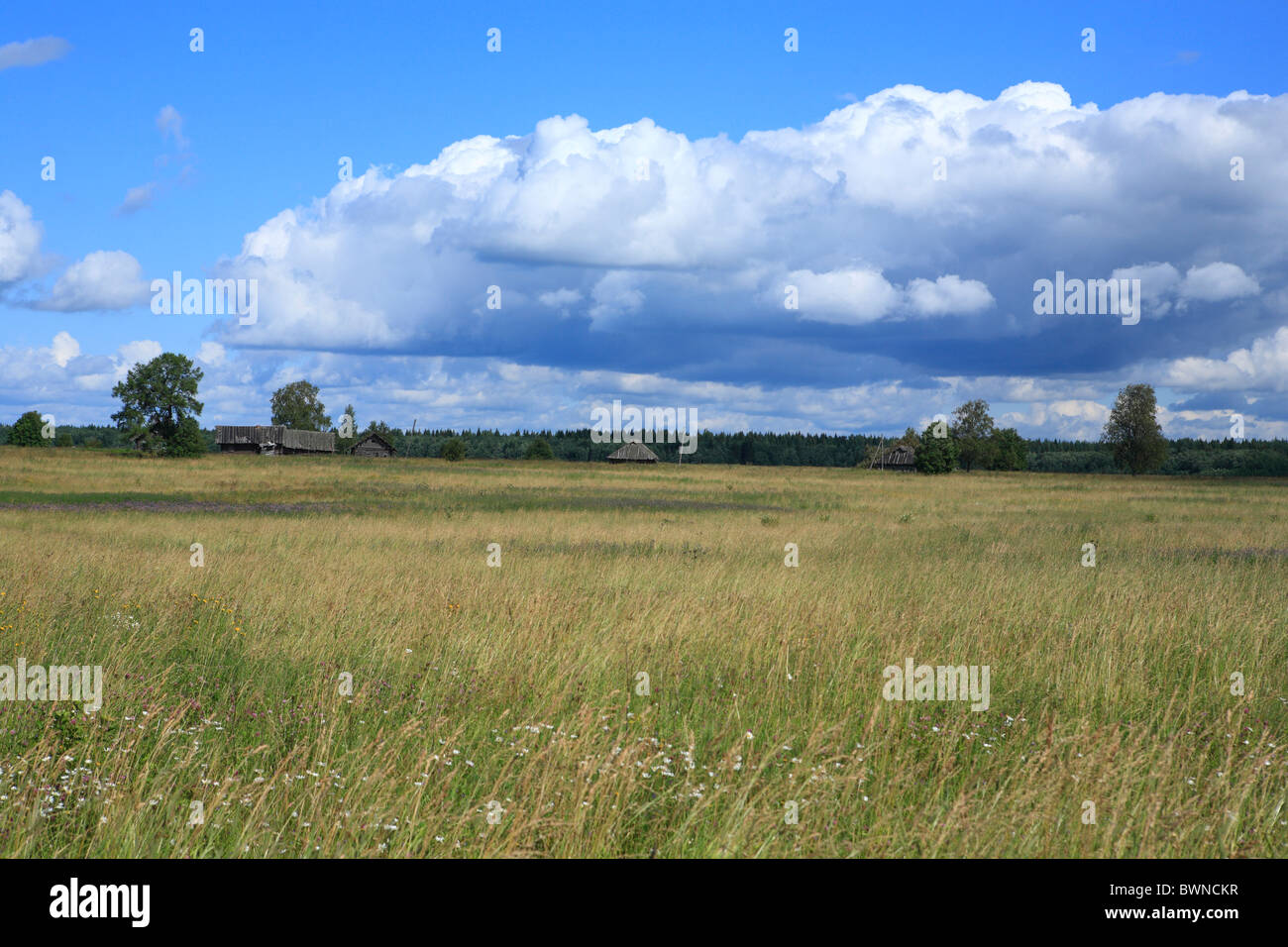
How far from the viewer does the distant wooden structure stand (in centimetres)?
12850

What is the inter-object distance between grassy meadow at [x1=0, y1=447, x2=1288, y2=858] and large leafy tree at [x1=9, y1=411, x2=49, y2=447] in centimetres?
12091

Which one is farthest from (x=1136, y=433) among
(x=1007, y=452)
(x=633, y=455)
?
(x=633, y=455)

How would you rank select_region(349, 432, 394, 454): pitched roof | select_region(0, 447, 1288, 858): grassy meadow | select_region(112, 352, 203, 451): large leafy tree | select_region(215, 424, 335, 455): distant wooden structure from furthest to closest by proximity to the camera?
select_region(349, 432, 394, 454): pitched roof
select_region(215, 424, 335, 455): distant wooden structure
select_region(112, 352, 203, 451): large leafy tree
select_region(0, 447, 1288, 858): grassy meadow

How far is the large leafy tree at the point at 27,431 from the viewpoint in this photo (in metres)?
116

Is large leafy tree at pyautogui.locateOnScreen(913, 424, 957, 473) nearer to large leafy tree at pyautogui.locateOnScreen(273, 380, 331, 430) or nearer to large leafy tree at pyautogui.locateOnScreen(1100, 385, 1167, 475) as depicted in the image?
large leafy tree at pyautogui.locateOnScreen(1100, 385, 1167, 475)

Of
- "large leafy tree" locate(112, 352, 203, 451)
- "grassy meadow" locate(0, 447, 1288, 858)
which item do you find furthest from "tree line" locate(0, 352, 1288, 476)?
"grassy meadow" locate(0, 447, 1288, 858)

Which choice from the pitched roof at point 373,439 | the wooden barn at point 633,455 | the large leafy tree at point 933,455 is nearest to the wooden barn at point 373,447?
the pitched roof at point 373,439

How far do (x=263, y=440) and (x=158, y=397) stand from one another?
24.8 metres

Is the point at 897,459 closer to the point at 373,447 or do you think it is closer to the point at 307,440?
the point at 373,447

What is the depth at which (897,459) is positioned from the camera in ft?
470

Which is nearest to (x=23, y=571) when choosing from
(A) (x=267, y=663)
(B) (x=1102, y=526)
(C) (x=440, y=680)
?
(A) (x=267, y=663)

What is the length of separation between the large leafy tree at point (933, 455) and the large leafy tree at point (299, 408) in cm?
10170

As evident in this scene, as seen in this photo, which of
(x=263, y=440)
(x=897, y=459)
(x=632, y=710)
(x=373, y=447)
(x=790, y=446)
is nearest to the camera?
(x=632, y=710)
